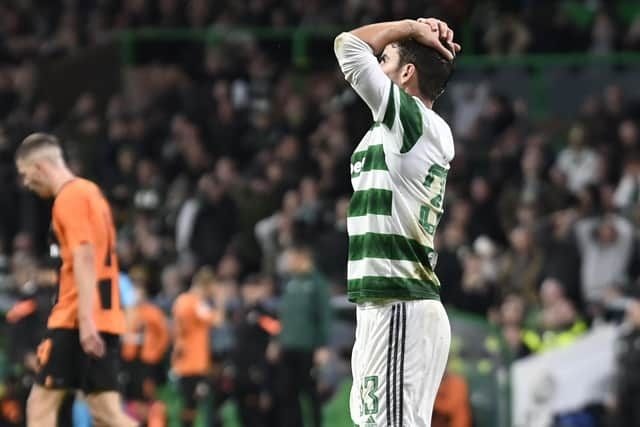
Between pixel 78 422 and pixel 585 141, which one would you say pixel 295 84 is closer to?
pixel 585 141

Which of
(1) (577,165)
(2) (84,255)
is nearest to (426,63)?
(2) (84,255)

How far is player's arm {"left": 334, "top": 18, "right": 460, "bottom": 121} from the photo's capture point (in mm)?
6445

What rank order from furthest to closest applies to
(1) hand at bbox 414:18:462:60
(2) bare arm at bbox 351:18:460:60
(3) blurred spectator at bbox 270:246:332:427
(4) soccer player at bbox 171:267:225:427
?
(4) soccer player at bbox 171:267:225:427
(3) blurred spectator at bbox 270:246:332:427
(1) hand at bbox 414:18:462:60
(2) bare arm at bbox 351:18:460:60

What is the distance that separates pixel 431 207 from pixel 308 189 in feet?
34.4

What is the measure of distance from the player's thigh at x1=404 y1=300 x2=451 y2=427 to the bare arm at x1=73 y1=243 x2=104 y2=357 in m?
2.55

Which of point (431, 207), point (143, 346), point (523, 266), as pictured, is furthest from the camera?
point (523, 266)

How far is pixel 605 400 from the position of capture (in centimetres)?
1402

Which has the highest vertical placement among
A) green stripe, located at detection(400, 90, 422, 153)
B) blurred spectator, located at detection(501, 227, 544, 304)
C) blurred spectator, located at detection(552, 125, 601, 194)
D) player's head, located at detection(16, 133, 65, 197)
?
blurred spectator, located at detection(552, 125, 601, 194)

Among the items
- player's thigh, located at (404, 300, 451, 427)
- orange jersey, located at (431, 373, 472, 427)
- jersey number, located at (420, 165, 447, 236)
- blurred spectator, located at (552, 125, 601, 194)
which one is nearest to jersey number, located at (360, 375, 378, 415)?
player's thigh, located at (404, 300, 451, 427)

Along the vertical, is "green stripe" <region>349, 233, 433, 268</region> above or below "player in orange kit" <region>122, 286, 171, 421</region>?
below

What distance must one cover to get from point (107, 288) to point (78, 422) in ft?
11.2

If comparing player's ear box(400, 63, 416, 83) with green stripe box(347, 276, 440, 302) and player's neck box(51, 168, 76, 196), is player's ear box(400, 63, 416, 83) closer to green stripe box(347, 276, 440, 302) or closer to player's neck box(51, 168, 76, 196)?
green stripe box(347, 276, 440, 302)

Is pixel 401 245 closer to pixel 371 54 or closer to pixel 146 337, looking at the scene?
pixel 371 54

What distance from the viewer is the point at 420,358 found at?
22.3 ft
